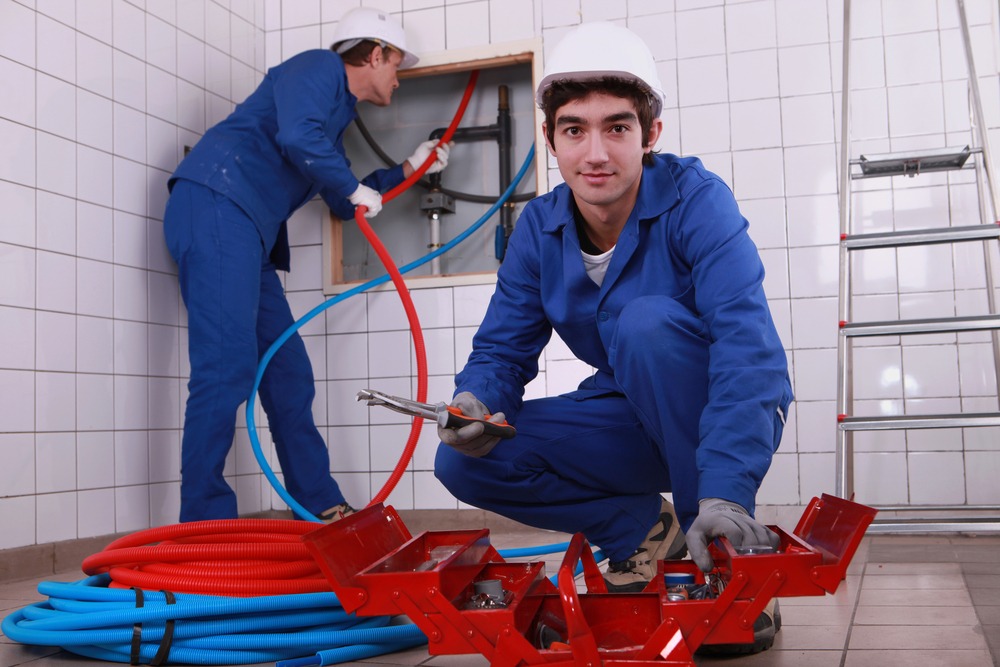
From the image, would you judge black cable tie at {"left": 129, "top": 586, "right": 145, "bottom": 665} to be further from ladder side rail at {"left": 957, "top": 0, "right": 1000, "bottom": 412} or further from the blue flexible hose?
ladder side rail at {"left": 957, "top": 0, "right": 1000, "bottom": 412}

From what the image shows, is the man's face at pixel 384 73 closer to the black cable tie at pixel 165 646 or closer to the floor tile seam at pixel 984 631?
the black cable tie at pixel 165 646

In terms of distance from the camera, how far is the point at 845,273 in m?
2.87

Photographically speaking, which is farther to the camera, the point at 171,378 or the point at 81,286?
the point at 171,378

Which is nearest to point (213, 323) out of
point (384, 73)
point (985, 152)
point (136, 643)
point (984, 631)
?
point (384, 73)

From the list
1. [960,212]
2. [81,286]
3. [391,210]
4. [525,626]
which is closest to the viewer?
[525,626]

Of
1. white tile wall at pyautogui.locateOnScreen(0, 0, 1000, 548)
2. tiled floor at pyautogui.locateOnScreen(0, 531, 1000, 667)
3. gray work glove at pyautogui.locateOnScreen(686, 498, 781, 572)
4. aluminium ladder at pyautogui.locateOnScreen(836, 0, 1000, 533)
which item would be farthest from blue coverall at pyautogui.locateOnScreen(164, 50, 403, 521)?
gray work glove at pyautogui.locateOnScreen(686, 498, 781, 572)

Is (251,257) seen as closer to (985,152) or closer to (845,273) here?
(845,273)

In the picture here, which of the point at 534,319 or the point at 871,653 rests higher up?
the point at 534,319

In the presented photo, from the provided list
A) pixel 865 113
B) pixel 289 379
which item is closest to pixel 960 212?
pixel 865 113

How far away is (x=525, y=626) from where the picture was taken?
3.98 feet

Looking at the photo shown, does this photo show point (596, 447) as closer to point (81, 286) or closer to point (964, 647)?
point (964, 647)

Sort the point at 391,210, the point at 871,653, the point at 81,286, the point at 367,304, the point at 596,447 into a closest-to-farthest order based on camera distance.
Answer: the point at 871,653
the point at 596,447
the point at 81,286
the point at 367,304
the point at 391,210

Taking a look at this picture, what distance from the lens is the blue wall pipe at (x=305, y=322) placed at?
304cm

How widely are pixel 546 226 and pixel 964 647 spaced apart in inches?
38.2
